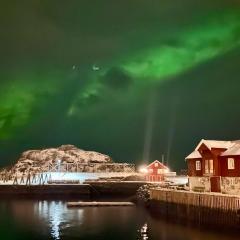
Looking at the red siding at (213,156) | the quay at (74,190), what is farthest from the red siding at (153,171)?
the red siding at (213,156)

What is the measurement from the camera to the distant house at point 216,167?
211 feet

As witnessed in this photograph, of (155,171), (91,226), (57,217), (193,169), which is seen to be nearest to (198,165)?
(193,169)

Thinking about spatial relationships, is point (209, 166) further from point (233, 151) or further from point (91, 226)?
point (91, 226)

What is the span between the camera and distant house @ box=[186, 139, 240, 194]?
64.3 m

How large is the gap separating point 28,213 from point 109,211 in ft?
45.9

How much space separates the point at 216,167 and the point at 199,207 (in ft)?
27.7

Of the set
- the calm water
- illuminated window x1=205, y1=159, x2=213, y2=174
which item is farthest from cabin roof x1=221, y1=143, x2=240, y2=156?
the calm water

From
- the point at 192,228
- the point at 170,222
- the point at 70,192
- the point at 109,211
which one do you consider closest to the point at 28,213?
the point at 109,211

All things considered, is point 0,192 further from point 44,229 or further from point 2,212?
point 44,229

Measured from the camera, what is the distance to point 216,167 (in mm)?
67250

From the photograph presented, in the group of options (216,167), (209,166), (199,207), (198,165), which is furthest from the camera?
(198,165)

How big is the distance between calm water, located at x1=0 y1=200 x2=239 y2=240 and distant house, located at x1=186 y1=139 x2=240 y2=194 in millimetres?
9415

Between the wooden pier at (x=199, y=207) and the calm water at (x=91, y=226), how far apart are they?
9.86 ft

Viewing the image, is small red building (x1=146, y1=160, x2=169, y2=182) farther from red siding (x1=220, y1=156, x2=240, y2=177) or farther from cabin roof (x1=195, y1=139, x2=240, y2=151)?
red siding (x1=220, y1=156, x2=240, y2=177)
